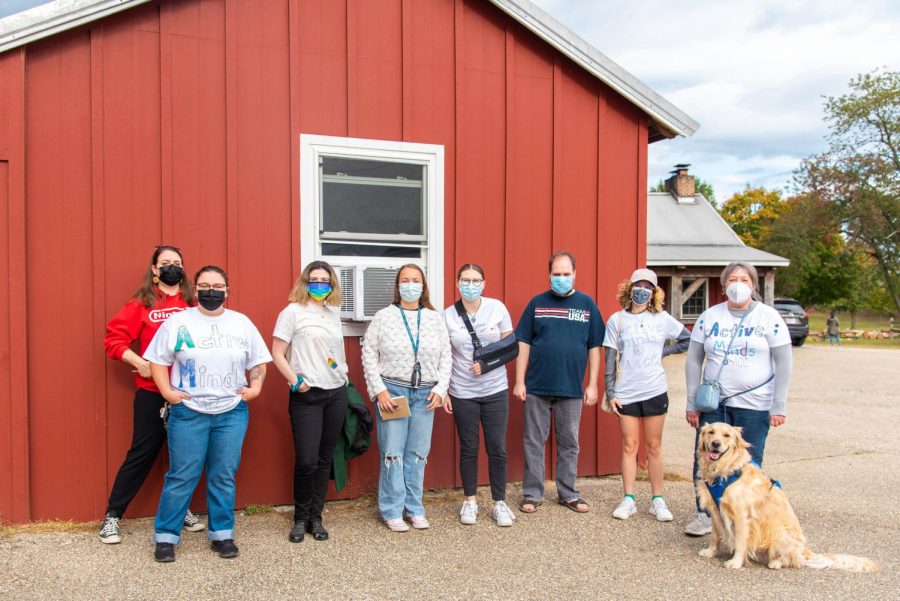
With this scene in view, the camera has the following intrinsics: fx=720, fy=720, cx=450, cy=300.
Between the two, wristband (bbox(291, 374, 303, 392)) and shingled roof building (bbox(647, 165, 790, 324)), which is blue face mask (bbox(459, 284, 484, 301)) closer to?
wristband (bbox(291, 374, 303, 392))

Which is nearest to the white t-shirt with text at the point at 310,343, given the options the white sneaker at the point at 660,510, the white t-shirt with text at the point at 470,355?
the white t-shirt with text at the point at 470,355

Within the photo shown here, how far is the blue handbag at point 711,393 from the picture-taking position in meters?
4.56

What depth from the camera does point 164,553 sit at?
427 cm

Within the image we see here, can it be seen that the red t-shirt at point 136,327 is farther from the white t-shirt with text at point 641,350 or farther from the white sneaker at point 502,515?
the white t-shirt with text at point 641,350

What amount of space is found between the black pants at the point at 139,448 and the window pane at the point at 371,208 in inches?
70.6

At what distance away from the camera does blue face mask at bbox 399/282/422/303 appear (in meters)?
4.80

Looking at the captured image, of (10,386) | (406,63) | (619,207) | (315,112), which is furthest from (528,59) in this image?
(10,386)

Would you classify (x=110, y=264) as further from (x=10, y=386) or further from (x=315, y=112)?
(x=315, y=112)

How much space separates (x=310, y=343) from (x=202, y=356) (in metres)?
0.67

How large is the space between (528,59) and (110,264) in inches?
145

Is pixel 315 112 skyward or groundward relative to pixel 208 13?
groundward

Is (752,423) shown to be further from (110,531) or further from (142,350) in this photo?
(110,531)

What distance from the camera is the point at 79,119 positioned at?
4.87 meters

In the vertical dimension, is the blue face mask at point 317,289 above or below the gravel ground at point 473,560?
above
